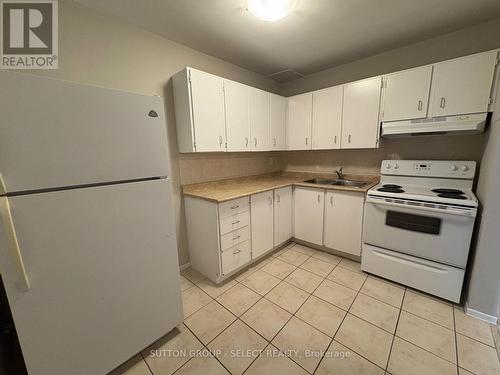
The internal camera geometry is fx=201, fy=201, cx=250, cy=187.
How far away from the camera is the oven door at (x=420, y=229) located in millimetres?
1637

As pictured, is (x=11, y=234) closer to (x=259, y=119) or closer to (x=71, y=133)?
(x=71, y=133)

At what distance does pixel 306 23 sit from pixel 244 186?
1.73m

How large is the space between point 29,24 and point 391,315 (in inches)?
138

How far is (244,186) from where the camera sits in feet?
8.32

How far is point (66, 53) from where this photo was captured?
151 cm

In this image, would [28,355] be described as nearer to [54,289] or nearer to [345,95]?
[54,289]

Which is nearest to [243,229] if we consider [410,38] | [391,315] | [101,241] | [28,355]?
[101,241]

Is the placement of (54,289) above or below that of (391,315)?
above

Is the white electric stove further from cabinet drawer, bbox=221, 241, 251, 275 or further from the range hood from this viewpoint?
cabinet drawer, bbox=221, 241, 251, 275

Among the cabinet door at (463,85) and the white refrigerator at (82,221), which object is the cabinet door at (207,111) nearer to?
the white refrigerator at (82,221)

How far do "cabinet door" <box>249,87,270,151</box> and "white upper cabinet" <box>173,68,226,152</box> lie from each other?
→ 48 cm

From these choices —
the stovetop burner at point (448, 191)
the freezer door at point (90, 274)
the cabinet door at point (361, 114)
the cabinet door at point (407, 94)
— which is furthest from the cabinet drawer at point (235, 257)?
the cabinet door at point (407, 94)

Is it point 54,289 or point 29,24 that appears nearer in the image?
point 54,289

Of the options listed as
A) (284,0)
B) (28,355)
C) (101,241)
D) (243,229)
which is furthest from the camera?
(243,229)
